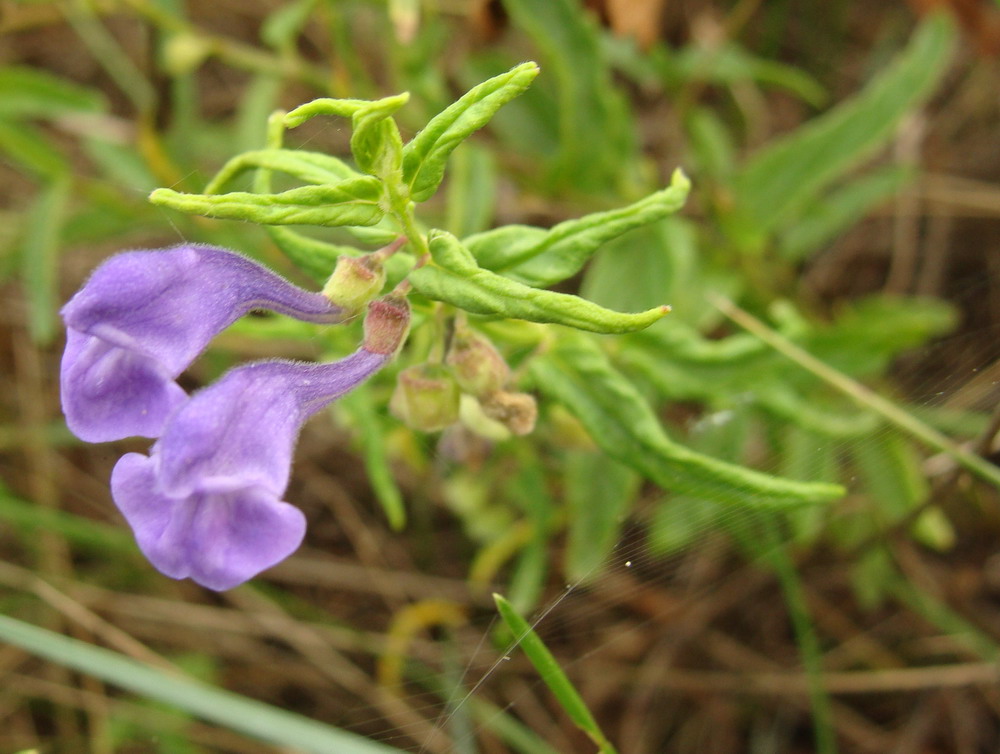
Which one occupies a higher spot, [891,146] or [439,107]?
[439,107]

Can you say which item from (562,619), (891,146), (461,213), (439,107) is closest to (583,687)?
(562,619)

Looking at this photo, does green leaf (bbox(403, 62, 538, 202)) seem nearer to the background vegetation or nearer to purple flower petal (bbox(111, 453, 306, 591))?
purple flower petal (bbox(111, 453, 306, 591))

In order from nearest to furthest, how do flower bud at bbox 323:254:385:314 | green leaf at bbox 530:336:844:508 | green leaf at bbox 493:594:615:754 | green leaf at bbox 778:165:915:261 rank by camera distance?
flower bud at bbox 323:254:385:314 < green leaf at bbox 493:594:615:754 < green leaf at bbox 530:336:844:508 < green leaf at bbox 778:165:915:261

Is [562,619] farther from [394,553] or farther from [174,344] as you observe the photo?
[174,344]

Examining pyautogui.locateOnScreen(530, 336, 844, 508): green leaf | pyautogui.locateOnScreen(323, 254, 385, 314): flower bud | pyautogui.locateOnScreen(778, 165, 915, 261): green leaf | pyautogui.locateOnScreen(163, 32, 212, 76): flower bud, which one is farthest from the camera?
pyautogui.locateOnScreen(778, 165, 915, 261): green leaf

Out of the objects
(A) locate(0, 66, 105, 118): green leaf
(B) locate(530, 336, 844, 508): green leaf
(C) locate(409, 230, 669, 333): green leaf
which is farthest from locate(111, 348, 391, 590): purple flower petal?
(A) locate(0, 66, 105, 118): green leaf
